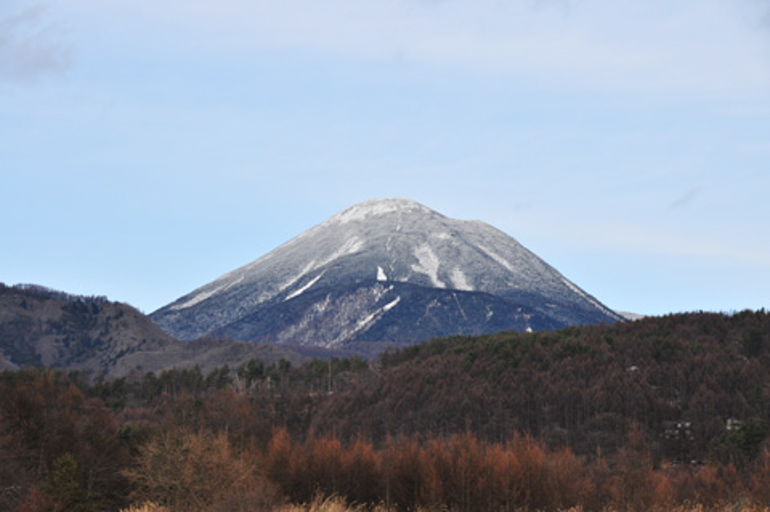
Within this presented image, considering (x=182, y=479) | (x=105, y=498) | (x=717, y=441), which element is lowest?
(x=717, y=441)

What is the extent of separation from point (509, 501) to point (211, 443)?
19958 mm

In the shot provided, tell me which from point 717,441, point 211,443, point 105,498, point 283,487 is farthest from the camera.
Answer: point 717,441

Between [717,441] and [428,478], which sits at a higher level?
[428,478]

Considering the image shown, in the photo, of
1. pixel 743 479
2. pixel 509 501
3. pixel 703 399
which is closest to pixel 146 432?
pixel 509 501

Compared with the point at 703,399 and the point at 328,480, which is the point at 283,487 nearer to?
the point at 328,480

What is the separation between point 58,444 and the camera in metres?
101

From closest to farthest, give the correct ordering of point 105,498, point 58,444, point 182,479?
point 182,479
point 105,498
point 58,444

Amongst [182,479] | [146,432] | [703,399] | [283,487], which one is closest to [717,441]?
[703,399]

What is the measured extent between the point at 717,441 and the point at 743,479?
49.8 metres

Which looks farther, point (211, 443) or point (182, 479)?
point (211, 443)

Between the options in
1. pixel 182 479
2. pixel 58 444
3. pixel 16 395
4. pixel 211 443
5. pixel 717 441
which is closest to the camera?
pixel 182 479

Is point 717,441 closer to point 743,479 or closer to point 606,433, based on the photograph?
point 606,433

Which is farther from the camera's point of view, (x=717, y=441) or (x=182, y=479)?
(x=717, y=441)

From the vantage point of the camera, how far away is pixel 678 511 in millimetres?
60719
